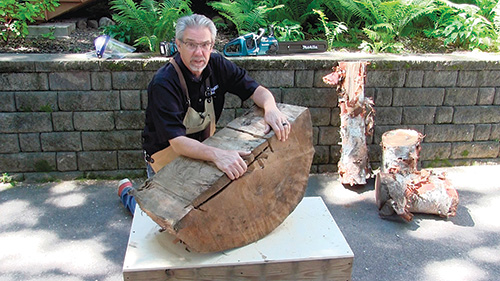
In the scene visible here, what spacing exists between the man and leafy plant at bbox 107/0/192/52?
188cm

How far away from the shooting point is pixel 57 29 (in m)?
5.19

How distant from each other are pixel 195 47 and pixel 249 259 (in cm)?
120

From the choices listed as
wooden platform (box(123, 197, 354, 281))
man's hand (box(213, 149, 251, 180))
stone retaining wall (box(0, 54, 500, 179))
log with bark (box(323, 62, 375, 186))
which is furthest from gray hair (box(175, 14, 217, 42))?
log with bark (box(323, 62, 375, 186))

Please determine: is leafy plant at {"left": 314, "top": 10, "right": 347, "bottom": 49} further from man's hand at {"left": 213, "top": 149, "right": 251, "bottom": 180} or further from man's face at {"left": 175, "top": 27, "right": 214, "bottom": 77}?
man's hand at {"left": 213, "top": 149, "right": 251, "bottom": 180}

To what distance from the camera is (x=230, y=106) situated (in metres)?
4.34

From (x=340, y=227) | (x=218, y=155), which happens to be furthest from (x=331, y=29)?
(x=218, y=155)

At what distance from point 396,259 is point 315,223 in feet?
3.45

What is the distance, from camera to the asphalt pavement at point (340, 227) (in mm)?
3084

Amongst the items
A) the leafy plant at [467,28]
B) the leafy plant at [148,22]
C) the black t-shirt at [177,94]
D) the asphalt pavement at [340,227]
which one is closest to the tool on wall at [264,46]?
the leafy plant at [148,22]

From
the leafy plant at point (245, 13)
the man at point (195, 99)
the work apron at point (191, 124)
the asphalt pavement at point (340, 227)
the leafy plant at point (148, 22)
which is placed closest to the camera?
the man at point (195, 99)

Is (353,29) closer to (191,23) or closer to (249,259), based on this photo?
(191,23)

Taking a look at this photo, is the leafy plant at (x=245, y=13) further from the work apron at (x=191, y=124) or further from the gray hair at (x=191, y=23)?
the gray hair at (x=191, y=23)

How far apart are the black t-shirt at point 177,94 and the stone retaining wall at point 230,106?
1.40 meters

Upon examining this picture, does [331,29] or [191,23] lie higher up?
[191,23]
